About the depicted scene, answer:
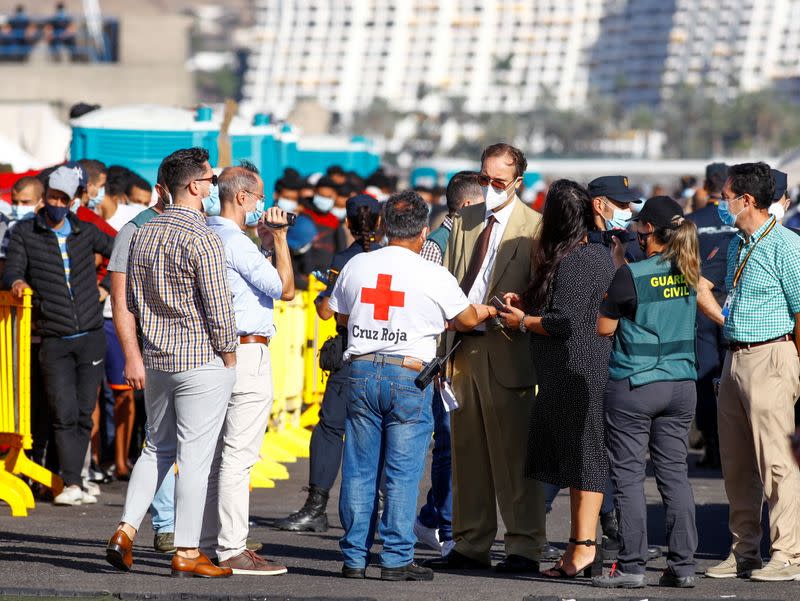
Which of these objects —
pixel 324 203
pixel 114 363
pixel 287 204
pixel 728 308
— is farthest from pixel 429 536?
pixel 324 203

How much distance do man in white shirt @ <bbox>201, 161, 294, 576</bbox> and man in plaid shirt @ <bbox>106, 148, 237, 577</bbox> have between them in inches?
7.6

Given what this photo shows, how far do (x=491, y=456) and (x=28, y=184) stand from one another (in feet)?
12.3

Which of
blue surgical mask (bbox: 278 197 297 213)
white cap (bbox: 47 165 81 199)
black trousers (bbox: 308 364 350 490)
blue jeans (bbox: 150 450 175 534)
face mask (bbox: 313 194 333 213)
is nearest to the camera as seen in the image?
blue jeans (bbox: 150 450 175 534)

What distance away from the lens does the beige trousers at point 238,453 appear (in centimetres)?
735

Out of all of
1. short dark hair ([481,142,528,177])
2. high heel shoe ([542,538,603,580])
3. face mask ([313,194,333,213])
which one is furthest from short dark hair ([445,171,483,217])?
face mask ([313,194,333,213])

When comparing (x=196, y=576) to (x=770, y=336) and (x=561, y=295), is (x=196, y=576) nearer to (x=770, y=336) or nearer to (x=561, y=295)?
(x=561, y=295)

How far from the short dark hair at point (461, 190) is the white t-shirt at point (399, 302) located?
1.83m

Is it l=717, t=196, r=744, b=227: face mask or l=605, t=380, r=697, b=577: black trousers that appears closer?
l=605, t=380, r=697, b=577: black trousers

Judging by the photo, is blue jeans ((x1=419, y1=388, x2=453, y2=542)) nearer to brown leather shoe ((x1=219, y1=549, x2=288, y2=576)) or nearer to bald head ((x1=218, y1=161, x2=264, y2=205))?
brown leather shoe ((x1=219, y1=549, x2=288, y2=576))

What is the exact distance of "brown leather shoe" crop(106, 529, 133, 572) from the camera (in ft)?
23.2

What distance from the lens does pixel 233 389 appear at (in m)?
7.36

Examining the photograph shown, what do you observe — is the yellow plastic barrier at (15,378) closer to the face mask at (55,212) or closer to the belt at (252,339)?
the face mask at (55,212)

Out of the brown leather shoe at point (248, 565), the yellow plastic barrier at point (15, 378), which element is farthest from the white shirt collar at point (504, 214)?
the yellow plastic barrier at point (15, 378)

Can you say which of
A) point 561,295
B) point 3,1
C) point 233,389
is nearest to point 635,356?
point 561,295
